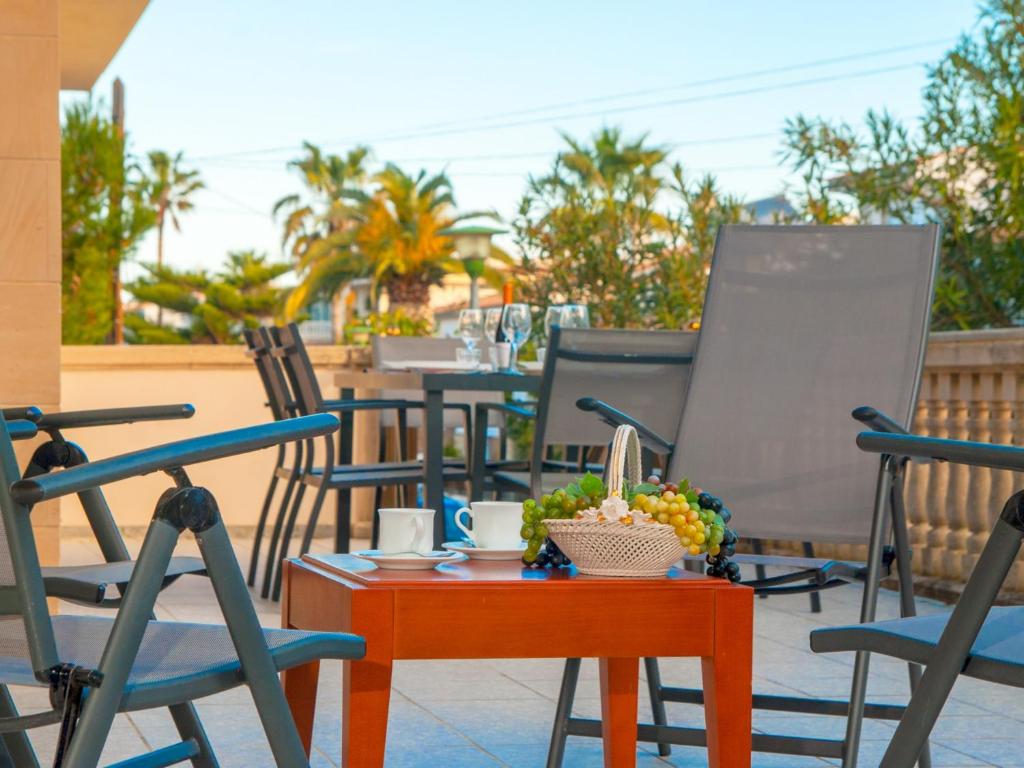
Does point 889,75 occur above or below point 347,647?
above

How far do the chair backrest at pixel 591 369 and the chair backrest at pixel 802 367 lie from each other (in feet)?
2.66

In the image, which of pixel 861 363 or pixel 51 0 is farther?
pixel 51 0

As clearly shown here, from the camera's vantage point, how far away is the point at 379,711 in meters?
2.12

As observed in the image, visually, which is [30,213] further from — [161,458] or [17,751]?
[161,458]

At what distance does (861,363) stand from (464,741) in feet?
4.01

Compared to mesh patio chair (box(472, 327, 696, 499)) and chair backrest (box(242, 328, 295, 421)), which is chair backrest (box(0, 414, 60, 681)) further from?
chair backrest (box(242, 328, 295, 421))

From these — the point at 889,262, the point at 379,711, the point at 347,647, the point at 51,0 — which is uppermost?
the point at 51,0

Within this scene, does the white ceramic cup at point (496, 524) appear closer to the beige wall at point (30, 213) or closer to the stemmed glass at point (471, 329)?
the beige wall at point (30, 213)

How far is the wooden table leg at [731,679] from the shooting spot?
222 centimetres

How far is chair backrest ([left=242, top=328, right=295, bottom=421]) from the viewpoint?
18.1 ft

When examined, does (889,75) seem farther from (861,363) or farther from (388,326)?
(861,363)

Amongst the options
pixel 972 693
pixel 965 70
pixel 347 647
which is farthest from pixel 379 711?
pixel 965 70

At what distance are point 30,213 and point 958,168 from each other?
20.5ft

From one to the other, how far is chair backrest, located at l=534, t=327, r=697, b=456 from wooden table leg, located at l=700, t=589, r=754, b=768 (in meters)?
2.05
